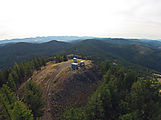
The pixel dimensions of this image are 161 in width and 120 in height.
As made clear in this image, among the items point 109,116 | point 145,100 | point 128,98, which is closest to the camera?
point 145,100

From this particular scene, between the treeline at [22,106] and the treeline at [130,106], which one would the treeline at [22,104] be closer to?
the treeline at [22,106]

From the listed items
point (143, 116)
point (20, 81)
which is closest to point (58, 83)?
point (20, 81)

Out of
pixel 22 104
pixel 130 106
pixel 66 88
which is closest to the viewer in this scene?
pixel 22 104

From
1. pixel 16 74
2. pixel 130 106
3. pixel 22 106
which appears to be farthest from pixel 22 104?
pixel 16 74

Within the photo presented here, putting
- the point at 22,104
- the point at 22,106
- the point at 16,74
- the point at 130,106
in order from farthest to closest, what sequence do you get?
the point at 16,74
the point at 130,106
the point at 22,104
the point at 22,106

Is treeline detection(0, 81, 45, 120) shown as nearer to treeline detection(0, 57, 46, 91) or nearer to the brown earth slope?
the brown earth slope

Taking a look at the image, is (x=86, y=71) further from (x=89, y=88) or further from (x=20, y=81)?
(x=20, y=81)

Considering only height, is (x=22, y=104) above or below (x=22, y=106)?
below

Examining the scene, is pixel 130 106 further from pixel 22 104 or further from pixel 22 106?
pixel 22 104
